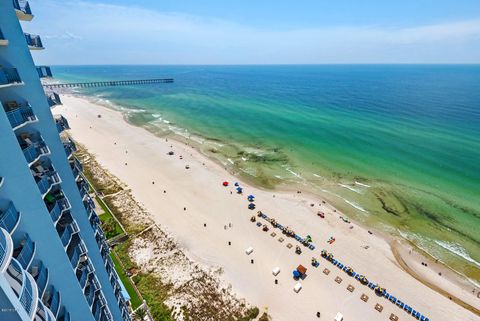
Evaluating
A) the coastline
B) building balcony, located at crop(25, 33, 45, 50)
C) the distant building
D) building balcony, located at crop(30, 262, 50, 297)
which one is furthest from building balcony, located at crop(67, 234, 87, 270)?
the coastline

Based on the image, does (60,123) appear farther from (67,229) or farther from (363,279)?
(363,279)

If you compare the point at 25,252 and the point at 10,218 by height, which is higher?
the point at 10,218

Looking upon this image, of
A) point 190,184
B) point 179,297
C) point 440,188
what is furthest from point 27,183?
point 440,188

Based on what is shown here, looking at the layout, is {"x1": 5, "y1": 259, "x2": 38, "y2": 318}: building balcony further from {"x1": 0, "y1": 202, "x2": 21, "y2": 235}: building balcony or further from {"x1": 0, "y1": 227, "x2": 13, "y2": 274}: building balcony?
{"x1": 0, "y1": 202, "x2": 21, "y2": 235}: building balcony

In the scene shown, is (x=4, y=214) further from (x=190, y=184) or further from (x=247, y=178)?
(x=247, y=178)

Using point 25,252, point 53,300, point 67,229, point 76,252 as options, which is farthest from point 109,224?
point 25,252
